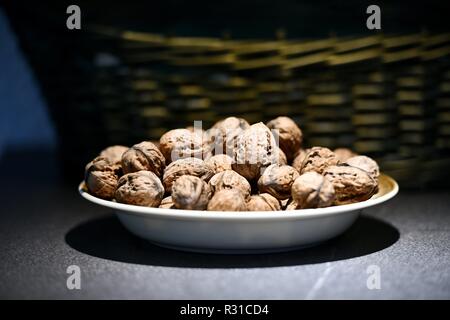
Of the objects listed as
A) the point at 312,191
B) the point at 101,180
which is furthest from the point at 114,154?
the point at 312,191

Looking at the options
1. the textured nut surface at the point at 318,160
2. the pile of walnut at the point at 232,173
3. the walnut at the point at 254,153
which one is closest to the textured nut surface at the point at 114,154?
the pile of walnut at the point at 232,173

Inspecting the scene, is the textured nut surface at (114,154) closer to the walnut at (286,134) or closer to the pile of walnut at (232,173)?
the pile of walnut at (232,173)

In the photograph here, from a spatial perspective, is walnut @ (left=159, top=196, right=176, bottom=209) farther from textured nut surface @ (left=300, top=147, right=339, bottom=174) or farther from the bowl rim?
textured nut surface @ (left=300, top=147, right=339, bottom=174)

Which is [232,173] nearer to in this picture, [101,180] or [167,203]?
Result: [167,203]

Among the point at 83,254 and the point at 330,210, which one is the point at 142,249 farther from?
the point at 330,210

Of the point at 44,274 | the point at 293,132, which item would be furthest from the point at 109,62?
the point at 44,274
